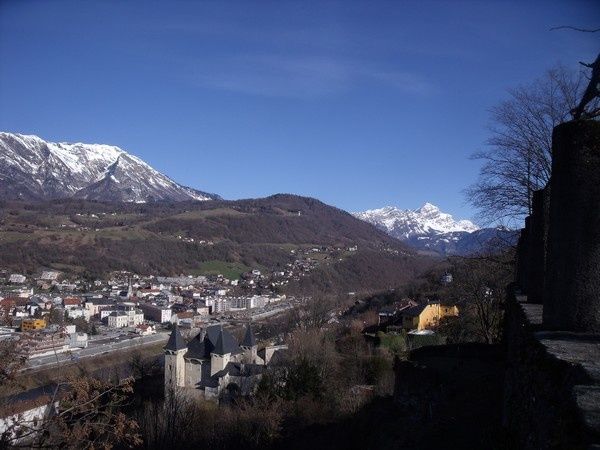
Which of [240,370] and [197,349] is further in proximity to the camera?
[197,349]

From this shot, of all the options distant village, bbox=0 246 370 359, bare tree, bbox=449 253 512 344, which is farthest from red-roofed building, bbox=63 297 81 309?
bare tree, bbox=449 253 512 344

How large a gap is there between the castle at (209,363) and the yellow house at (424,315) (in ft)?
24.8

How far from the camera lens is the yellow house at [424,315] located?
92.9ft

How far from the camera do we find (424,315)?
29250 millimetres

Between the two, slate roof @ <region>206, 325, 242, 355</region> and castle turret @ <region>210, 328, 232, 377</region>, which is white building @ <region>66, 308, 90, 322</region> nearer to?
slate roof @ <region>206, 325, 242, 355</region>

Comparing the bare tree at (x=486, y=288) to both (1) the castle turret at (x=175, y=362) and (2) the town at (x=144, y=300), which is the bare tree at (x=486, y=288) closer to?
(1) the castle turret at (x=175, y=362)

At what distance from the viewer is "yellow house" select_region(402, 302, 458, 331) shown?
2833 cm

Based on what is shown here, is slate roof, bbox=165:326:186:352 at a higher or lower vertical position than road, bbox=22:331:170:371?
higher

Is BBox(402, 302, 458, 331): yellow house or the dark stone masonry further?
BBox(402, 302, 458, 331): yellow house

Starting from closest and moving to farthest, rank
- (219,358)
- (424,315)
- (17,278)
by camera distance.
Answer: (219,358) < (424,315) < (17,278)

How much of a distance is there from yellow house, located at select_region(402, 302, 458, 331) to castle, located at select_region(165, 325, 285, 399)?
7569mm

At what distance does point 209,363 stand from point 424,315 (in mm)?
11846

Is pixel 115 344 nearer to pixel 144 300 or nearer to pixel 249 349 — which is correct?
pixel 249 349

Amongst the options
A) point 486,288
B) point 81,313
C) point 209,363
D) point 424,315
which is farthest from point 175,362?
point 81,313
